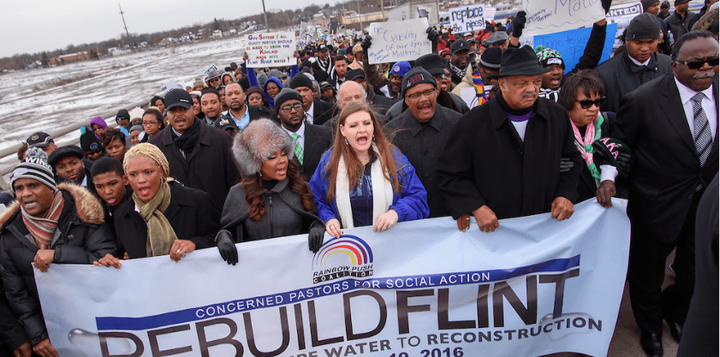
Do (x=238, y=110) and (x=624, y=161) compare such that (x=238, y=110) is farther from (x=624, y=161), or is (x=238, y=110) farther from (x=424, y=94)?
(x=624, y=161)

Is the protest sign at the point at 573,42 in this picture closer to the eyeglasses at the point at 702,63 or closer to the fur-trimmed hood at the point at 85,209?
the eyeglasses at the point at 702,63

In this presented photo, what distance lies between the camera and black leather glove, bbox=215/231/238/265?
2.65 m

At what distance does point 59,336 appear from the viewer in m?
2.86

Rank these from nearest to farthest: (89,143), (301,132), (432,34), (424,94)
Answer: (424,94), (301,132), (89,143), (432,34)

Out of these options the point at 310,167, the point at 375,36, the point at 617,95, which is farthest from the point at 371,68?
the point at 617,95

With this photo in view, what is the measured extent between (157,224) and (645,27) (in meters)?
4.05

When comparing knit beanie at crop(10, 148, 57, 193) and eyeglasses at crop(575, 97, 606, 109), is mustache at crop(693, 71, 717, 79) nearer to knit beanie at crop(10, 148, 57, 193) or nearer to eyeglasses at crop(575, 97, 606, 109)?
eyeglasses at crop(575, 97, 606, 109)

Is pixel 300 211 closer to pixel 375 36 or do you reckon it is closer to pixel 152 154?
pixel 152 154

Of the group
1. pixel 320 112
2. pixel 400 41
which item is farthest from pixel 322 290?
pixel 400 41

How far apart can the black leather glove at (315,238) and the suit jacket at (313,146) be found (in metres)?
1.25

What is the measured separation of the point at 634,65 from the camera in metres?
3.78

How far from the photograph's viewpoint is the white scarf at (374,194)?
112 inches

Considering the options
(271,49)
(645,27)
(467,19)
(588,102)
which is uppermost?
(467,19)

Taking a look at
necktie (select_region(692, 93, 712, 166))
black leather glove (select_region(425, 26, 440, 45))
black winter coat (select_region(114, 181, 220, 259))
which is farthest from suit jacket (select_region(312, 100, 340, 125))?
necktie (select_region(692, 93, 712, 166))
